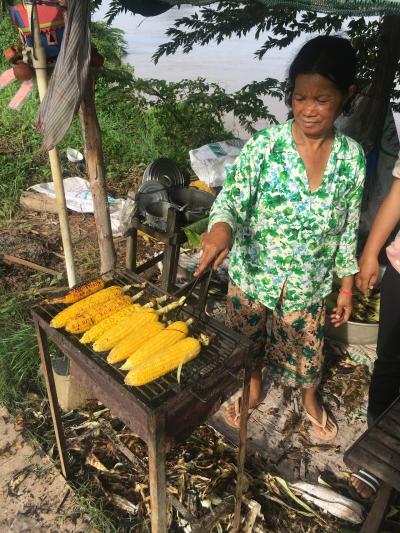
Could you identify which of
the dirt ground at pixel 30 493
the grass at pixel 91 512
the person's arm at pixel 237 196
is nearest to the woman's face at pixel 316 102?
the person's arm at pixel 237 196

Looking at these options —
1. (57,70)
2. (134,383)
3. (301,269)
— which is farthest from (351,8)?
(134,383)

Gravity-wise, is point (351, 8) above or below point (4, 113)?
above

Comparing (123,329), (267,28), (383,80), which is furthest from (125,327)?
(383,80)

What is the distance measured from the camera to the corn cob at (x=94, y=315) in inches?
80.1

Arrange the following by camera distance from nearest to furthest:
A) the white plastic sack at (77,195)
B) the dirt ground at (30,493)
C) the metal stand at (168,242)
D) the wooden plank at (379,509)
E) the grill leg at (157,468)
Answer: the grill leg at (157,468) → the wooden plank at (379,509) → the dirt ground at (30,493) → the metal stand at (168,242) → the white plastic sack at (77,195)

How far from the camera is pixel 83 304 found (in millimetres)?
2150

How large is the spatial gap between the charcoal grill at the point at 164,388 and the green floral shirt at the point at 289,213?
65 cm

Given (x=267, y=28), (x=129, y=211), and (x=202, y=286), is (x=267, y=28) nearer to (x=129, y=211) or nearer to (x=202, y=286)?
(x=129, y=211)

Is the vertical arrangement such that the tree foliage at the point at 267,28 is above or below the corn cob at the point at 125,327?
above

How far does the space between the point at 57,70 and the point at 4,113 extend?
6.46 m

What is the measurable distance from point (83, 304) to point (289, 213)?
123 cm

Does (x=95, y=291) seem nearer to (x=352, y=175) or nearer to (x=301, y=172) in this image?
(x=301, y=172)

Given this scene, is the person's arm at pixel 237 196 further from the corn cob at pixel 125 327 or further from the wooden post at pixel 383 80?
the wooden post at pixel 383 80

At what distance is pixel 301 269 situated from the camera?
2.56 metres
